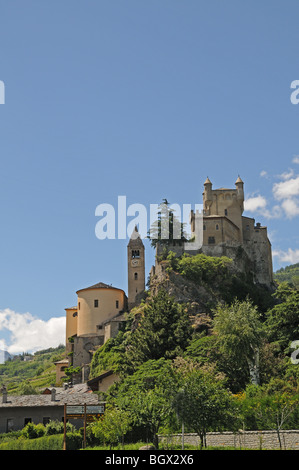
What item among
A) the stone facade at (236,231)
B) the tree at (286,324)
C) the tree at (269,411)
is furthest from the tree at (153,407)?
the stone facade at (236,231)

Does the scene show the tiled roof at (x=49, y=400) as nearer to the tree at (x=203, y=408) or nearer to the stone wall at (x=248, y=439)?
the stone wall at (x=248, y=439)

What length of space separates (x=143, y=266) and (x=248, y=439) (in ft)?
177

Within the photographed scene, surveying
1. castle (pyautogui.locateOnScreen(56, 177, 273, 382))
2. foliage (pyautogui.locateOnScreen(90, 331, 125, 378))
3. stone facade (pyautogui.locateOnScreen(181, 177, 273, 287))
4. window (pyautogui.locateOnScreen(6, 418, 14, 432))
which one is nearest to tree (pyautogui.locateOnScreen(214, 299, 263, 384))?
window (pyautogui.locateOnScreen(6, 418, 14, 432))

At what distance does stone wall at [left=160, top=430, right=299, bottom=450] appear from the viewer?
2966cm

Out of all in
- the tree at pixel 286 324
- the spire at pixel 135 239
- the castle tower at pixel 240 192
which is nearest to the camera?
the tree at pixel 286 324

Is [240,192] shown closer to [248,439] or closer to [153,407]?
[153,407]

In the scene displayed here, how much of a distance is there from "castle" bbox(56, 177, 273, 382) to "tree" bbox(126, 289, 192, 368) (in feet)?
56.3

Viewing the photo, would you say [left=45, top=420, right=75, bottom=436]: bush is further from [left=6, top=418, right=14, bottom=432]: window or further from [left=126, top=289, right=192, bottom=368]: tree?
[left=126, top=289, right=192, bottom=368]: tree

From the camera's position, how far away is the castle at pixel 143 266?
3068 inches

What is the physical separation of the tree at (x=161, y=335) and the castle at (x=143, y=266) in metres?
17.1

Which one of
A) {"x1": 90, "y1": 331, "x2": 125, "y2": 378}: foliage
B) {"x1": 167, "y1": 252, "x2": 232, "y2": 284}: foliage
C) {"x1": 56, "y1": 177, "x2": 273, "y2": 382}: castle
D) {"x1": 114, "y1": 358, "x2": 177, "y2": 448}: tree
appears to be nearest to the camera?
{"x1": 114, "y1": 358, "x2": 177, "y2": 448}: tree
